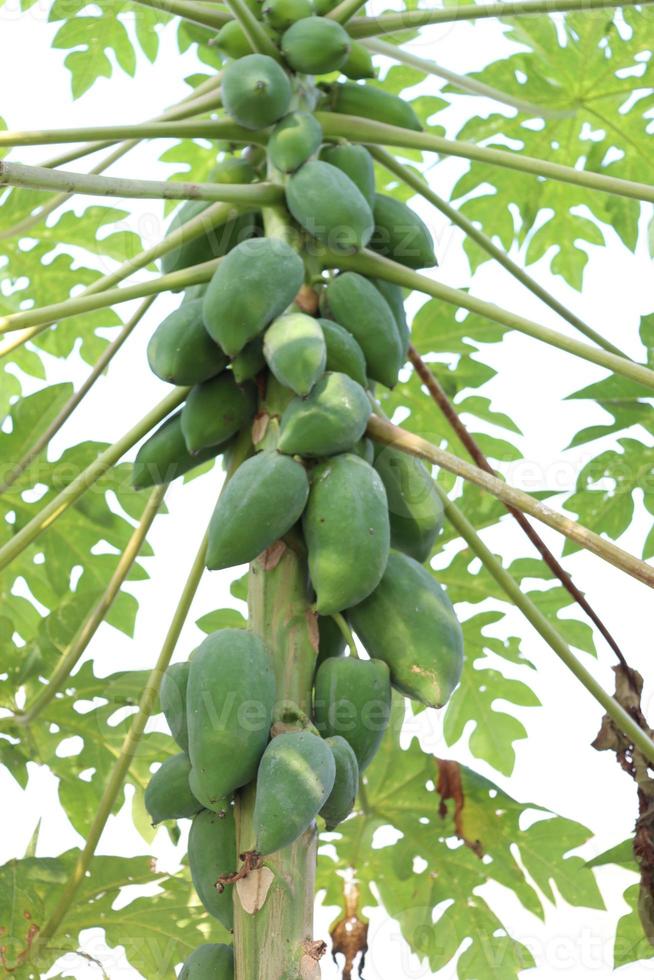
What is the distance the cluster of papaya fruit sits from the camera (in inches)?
62.7

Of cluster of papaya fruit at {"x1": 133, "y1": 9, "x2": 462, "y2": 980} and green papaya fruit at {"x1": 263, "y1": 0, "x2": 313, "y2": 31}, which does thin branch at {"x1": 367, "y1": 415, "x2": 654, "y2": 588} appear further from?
green papaya fruit at {"x1": 263, "y1": 0, "x2": 313, "y2": 31}

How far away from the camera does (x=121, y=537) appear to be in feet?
9.62

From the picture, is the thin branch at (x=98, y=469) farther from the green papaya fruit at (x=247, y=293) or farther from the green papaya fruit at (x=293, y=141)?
the green papaya fruit at (x=293, y=141)

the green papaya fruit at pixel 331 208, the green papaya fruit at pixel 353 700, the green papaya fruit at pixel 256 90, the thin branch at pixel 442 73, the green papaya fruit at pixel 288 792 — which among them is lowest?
the green papaya fruit at pixel 288 792

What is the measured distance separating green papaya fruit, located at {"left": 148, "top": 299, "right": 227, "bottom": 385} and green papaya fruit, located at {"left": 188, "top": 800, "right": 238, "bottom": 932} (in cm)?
74

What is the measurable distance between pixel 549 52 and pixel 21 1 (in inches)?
59.0

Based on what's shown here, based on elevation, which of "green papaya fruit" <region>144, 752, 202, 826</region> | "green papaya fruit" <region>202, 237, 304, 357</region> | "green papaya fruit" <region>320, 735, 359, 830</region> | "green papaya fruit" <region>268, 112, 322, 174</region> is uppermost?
Answer: "green papaya fruit" <region>268, 112, 322, 174</region>

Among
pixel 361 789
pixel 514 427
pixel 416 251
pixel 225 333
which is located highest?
pixel 514 427

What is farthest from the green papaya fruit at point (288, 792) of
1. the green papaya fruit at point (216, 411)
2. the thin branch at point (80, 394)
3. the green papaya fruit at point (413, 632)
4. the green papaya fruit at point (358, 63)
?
the green papaya fruit at point (358, 63)

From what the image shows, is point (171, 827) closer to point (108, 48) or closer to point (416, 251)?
point (416, 251)

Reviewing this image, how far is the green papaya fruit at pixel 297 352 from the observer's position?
1810 millimetres

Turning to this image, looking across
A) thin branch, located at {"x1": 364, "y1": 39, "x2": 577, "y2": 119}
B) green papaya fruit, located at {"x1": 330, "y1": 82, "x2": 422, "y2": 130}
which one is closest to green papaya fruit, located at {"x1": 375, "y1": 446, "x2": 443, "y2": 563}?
green papaya fruit, located at {"x1": 330, "y1": 82, "x2": 422, "y2": 130}

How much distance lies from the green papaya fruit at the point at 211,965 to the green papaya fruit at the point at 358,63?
170 cm

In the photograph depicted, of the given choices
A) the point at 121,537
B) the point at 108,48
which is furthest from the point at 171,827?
the point at 108,48
